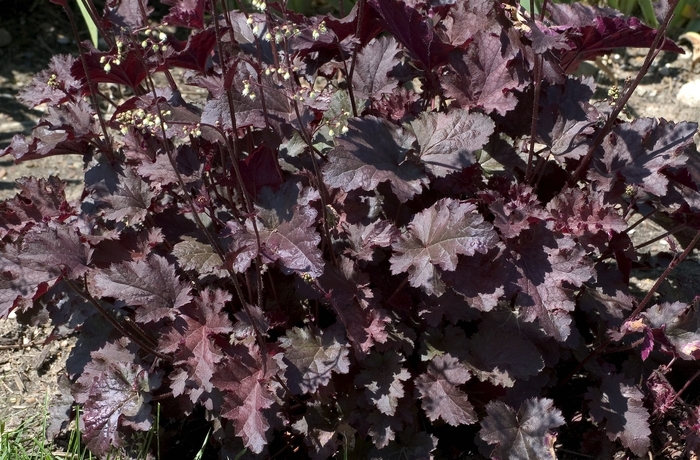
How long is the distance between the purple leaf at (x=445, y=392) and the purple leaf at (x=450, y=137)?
0.55 meters

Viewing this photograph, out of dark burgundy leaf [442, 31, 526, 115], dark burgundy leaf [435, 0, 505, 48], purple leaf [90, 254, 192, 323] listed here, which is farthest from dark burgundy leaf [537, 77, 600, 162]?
purple leaf [90, 254, 192, 323]

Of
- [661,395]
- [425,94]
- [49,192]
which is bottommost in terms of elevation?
[661,395]

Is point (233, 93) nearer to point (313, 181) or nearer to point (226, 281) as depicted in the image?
point (313, 181)

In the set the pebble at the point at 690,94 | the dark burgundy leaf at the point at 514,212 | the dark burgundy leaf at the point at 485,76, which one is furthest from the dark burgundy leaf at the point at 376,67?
the pebble at the point at 690,94

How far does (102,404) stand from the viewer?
2.16m

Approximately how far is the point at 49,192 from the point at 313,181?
3.16 ft

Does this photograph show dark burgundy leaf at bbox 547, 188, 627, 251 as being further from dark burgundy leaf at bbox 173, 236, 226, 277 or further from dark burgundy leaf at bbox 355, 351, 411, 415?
dark burgundy leaf at bbox 173, 236, 226, 277

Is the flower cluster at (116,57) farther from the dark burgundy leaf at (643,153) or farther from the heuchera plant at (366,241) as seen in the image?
the dark burgundy leaf at (643,153)

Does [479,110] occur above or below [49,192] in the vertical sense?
above

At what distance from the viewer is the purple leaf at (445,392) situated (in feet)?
6.81

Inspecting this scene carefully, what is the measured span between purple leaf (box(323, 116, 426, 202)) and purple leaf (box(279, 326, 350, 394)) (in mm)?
453

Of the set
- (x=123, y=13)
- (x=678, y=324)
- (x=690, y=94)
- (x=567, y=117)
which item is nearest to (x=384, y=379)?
(x=678, y=324)

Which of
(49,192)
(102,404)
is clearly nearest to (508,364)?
(102,404)

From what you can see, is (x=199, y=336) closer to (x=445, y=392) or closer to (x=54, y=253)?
(x=54, y=253)
